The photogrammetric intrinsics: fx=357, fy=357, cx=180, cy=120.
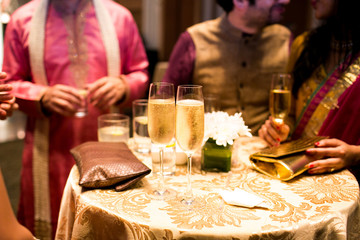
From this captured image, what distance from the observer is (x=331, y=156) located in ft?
4.25

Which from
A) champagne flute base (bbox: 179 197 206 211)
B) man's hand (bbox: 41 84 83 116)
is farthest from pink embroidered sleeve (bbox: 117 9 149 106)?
champagne flute base (bbox: 179 197 206 211)

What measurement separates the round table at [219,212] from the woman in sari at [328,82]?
250mm

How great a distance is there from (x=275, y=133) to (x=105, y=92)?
829mm

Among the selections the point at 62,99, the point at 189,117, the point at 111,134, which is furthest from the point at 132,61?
the point at 189,117

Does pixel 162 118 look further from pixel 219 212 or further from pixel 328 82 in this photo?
pixel 328 82

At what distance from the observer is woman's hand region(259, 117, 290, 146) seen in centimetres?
153

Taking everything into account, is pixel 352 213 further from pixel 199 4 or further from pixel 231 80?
pixel 199 4

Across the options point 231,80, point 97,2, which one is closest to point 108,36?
point 97,2

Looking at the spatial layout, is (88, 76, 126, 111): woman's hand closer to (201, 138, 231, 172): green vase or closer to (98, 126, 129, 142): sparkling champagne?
(98, 126, 129, 142): sparkling champagne

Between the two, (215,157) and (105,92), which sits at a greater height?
(105,92)

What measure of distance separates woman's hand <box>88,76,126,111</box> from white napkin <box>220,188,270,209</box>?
0.92m

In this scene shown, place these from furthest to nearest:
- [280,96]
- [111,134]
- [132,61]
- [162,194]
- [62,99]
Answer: [132,61]
[62,99]
[111,134]
[280,96]
[162,194]

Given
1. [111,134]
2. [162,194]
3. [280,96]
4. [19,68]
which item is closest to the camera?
A: [162,194]

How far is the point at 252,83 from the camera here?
2.13 meters
